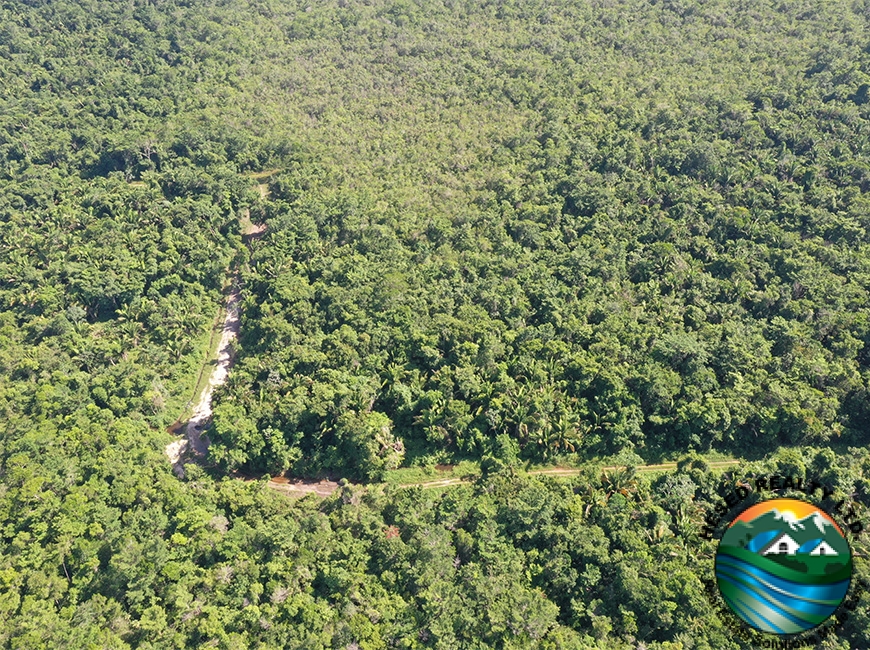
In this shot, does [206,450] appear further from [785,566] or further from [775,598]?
[785,566]

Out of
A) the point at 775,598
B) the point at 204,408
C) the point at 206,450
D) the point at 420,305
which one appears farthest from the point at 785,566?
the point at 204,408

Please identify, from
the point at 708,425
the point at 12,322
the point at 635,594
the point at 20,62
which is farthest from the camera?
the point at 20,62

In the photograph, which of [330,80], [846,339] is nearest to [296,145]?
[330,80]

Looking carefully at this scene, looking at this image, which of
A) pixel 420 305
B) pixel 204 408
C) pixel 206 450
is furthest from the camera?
pixel 204 408

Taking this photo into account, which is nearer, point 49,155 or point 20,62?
point 49,155

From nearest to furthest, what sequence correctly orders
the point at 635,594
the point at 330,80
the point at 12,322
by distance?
1. the point at 635,594
2. the point at 12,322
3. the point at 330,80

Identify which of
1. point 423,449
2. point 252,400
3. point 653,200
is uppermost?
point 653,200

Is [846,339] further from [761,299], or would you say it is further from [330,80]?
[330,80]

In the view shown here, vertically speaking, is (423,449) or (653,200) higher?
(653,200)
